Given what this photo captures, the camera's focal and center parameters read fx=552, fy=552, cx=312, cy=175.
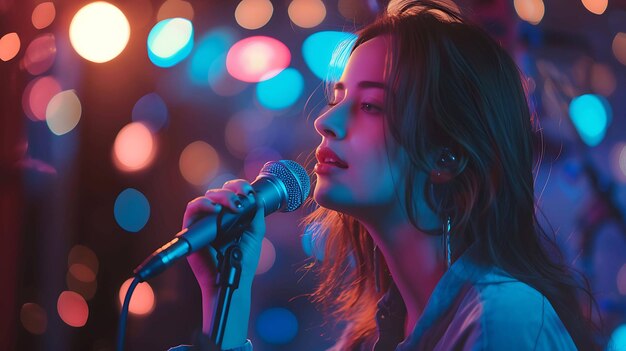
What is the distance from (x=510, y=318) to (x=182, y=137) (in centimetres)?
152

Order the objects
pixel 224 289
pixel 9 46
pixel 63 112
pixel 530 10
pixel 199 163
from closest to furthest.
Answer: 1. pixel 224 289
2. pixel 9 46
3. pixel 63 112
4. pixel 530 10
5. pixel 199 163

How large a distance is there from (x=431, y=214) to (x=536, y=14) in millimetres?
1301

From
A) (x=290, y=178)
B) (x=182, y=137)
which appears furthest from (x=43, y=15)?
(x=290, y=178)

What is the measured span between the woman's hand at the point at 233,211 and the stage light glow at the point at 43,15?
119cm

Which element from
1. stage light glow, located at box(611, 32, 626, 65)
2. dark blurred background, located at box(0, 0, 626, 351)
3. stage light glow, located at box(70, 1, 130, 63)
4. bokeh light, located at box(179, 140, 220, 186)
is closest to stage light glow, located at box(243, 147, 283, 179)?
dark blurred background, located at box(0, 0, 626, 351)

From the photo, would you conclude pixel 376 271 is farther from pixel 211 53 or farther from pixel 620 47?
pixel 620 47

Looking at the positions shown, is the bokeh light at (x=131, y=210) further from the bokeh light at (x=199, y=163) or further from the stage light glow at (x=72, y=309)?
the stage light glow at (x=72, y=309)

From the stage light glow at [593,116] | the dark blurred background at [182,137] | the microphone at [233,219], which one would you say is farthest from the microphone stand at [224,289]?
the stage light glow at [593,116]

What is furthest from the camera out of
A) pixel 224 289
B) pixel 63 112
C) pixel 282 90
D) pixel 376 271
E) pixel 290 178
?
pixel 282 90

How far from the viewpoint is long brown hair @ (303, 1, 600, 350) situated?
1.06 m

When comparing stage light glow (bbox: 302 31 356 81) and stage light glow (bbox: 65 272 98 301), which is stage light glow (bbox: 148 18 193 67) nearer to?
stage light glow (bbox: 302 31 356 81)

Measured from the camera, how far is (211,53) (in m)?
2.25

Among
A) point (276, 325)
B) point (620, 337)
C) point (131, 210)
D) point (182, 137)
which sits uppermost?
point (182, 137)

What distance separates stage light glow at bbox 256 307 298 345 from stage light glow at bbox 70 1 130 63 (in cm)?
114
